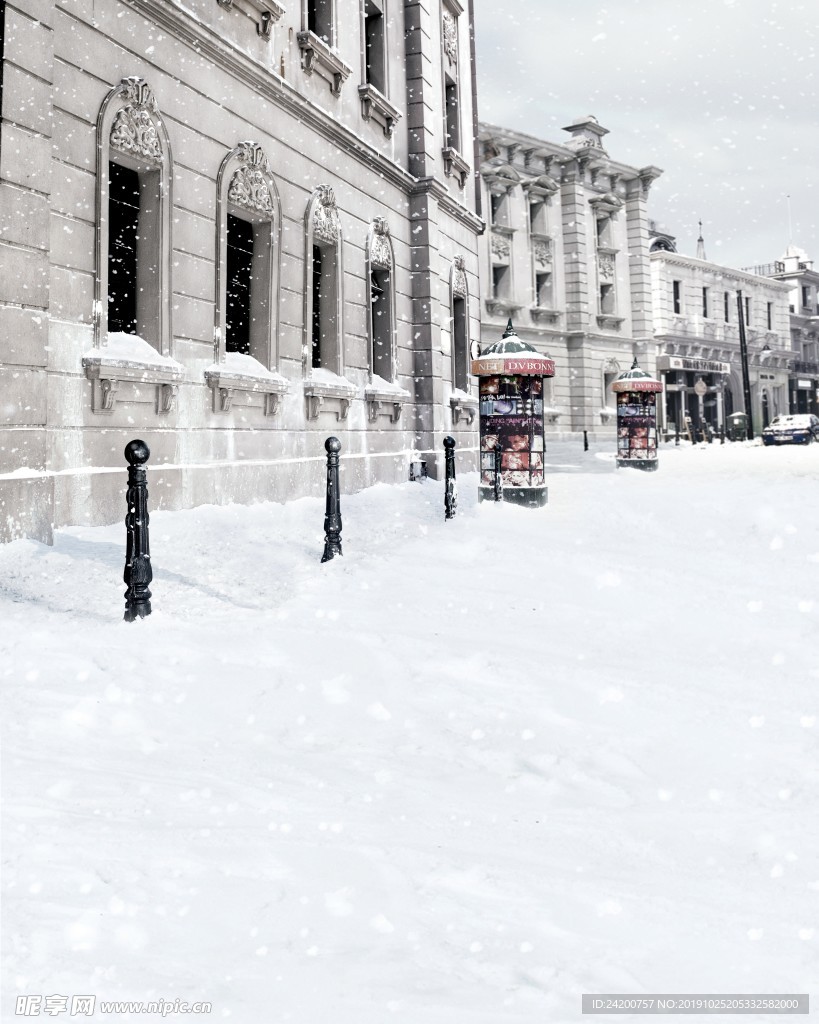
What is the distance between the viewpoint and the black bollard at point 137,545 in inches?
201

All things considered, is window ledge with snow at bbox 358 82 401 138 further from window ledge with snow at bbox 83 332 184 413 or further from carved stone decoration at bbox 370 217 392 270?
window ledge with snow at bbox 83 332 184 413

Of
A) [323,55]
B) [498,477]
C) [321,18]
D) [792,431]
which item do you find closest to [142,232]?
[323,55]

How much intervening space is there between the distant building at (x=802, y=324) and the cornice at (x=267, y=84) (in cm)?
4287

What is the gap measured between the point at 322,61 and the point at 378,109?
1.98m

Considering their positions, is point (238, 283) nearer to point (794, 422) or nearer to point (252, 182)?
point (252, 182)

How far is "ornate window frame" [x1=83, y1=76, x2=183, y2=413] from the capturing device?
750 cm

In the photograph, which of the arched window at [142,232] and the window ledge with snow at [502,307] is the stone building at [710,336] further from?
the arched window at [142,232]

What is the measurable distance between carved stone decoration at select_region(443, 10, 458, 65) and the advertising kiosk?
7081mm

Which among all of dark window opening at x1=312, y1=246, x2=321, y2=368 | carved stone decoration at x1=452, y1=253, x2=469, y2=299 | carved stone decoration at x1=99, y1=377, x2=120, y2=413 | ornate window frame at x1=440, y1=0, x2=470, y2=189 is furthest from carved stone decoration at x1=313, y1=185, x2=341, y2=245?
ornate window frame at x1=440, y1=0, x2=470, y2=189

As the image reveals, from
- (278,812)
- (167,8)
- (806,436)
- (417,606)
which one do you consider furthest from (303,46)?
(806,436)

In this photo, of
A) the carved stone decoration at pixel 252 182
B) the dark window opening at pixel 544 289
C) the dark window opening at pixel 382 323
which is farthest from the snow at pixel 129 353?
the dark window opening at pixel 544 289

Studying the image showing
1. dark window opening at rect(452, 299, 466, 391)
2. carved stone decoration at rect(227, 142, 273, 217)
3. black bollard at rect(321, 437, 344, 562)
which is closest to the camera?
black bollard at rect(321, 437, 344, 562)

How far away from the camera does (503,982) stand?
7.04ft

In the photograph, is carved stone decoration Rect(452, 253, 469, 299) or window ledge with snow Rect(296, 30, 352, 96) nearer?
window ledge with snow Rect(296, 30, 352, 96)
